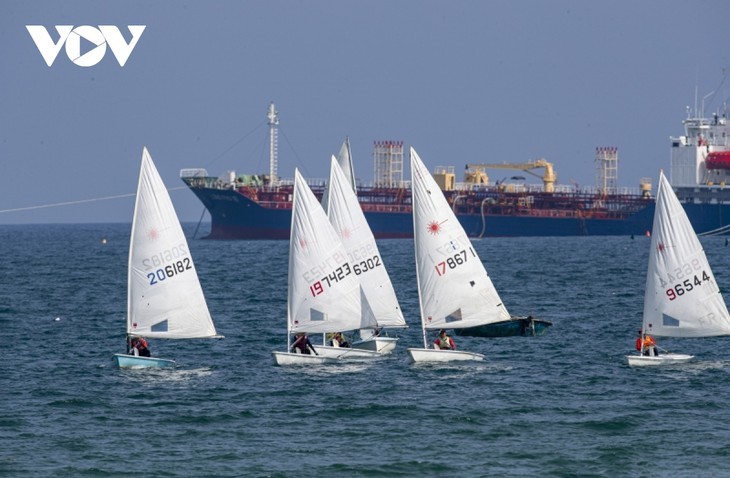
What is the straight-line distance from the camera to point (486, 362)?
4703 centimetres

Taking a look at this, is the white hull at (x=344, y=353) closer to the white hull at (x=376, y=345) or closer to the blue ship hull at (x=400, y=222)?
the white hull at (x=376, y=345)

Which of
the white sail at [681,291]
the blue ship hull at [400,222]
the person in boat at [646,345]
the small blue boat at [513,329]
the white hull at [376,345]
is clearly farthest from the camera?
the blue ship hull at [400,222]

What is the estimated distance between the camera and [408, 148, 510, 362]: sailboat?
1758 inches

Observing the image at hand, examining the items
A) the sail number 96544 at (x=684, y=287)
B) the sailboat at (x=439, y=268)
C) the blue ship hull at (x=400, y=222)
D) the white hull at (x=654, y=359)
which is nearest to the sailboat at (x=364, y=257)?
the sailboat at (x=439, y=268)

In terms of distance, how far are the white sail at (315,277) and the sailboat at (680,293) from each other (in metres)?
10.3

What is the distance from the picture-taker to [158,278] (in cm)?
4428

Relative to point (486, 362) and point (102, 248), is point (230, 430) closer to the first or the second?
point (486, 362)

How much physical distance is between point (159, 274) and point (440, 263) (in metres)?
9.57

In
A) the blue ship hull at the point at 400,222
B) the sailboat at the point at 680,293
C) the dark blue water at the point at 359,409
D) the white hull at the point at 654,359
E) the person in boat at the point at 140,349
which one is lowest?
the dark blue water at the point at 359,409

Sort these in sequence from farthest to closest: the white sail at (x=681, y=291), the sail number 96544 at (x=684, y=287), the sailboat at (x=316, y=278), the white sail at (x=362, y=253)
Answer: the white sail at (x=362, y=253)
the sail number 96544 at (x=684, y=287)
the white sail at (x=681, y=291)
the sailboat at (x=316, y=278)

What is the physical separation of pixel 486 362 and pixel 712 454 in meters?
15.2

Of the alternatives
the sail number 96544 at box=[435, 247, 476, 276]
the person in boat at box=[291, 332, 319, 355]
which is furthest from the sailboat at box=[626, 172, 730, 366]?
the person in boat at box=[291, 332, 319, 355]

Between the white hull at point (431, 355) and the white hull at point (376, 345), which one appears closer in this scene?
the white hull at point (431, 355)

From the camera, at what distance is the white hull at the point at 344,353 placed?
45.1 metres
